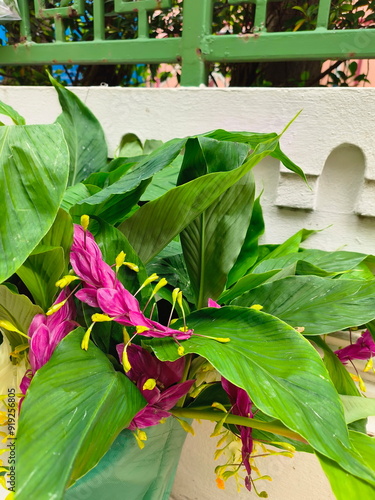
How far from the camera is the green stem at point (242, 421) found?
0.37 meters

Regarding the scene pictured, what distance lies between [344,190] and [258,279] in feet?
1.16

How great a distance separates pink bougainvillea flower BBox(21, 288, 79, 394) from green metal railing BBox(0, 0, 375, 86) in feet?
1.89

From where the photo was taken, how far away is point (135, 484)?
0.50 meters

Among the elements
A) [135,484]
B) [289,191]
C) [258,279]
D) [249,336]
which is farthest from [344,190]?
[135,484]

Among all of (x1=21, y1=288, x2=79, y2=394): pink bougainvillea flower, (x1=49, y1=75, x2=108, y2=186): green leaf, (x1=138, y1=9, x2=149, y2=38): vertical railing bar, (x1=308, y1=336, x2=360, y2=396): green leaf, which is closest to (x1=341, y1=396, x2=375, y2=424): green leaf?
(x1=308, y1=336, x2=360, y2=396): green leaf

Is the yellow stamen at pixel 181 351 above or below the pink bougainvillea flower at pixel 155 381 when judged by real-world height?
above

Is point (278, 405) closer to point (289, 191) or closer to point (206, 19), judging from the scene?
point (289, 191)

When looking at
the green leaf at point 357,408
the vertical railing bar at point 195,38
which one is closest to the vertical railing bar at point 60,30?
the vertical railing bar at point 195,38

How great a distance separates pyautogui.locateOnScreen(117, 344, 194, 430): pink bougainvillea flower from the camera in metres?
0.41

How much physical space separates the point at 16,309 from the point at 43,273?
0.17 feet

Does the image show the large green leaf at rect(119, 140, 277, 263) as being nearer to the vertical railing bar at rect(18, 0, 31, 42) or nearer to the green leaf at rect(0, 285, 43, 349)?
the green leaf at rect(0, 285, 43, 349)

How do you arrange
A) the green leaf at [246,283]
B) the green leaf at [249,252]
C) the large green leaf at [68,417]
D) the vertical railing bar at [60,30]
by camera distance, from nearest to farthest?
the large green leaf at [68,417] < the green leaf at [246,283] < the green leaf at [249,252] < the vertical railing bar at [60,30]

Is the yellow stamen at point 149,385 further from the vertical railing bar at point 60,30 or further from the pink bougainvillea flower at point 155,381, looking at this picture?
the vertical railing bar at point 60,30

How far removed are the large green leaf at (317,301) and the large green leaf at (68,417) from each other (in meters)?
0.18
